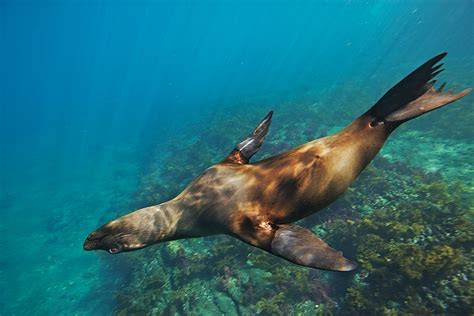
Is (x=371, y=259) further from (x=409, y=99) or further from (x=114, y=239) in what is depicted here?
(x=114, y=239)

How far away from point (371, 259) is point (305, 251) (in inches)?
169

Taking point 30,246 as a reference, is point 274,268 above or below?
below

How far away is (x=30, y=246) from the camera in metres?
17.5

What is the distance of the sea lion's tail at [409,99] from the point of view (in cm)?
331

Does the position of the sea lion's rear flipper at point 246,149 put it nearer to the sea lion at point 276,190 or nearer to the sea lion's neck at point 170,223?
the sea lion at point 276,190

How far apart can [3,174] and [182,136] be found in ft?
75.3

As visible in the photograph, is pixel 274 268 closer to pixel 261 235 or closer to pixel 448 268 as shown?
pixel 448 268

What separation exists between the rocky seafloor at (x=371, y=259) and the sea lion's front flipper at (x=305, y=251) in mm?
3700

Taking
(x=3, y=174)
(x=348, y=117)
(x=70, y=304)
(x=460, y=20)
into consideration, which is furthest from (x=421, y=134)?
(x=3, y=174)

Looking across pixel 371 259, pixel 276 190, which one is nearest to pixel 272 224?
pixel 276 190

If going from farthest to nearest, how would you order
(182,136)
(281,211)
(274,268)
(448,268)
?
(182,136) → (274,268) → (448,268) → (281,211)

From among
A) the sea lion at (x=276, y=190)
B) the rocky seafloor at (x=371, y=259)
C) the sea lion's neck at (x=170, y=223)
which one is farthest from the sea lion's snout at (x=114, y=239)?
the rocky seafloor at (x=371, y=259)

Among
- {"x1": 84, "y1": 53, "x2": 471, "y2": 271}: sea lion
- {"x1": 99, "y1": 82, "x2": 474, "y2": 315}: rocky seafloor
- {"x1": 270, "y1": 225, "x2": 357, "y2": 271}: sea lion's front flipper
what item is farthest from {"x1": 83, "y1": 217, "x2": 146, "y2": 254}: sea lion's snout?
{"x1": 99, "y1": 82, "x2": 474, "y2": 315}: rocky seafloor

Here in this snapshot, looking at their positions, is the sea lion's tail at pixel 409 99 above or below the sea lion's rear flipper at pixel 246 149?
below
